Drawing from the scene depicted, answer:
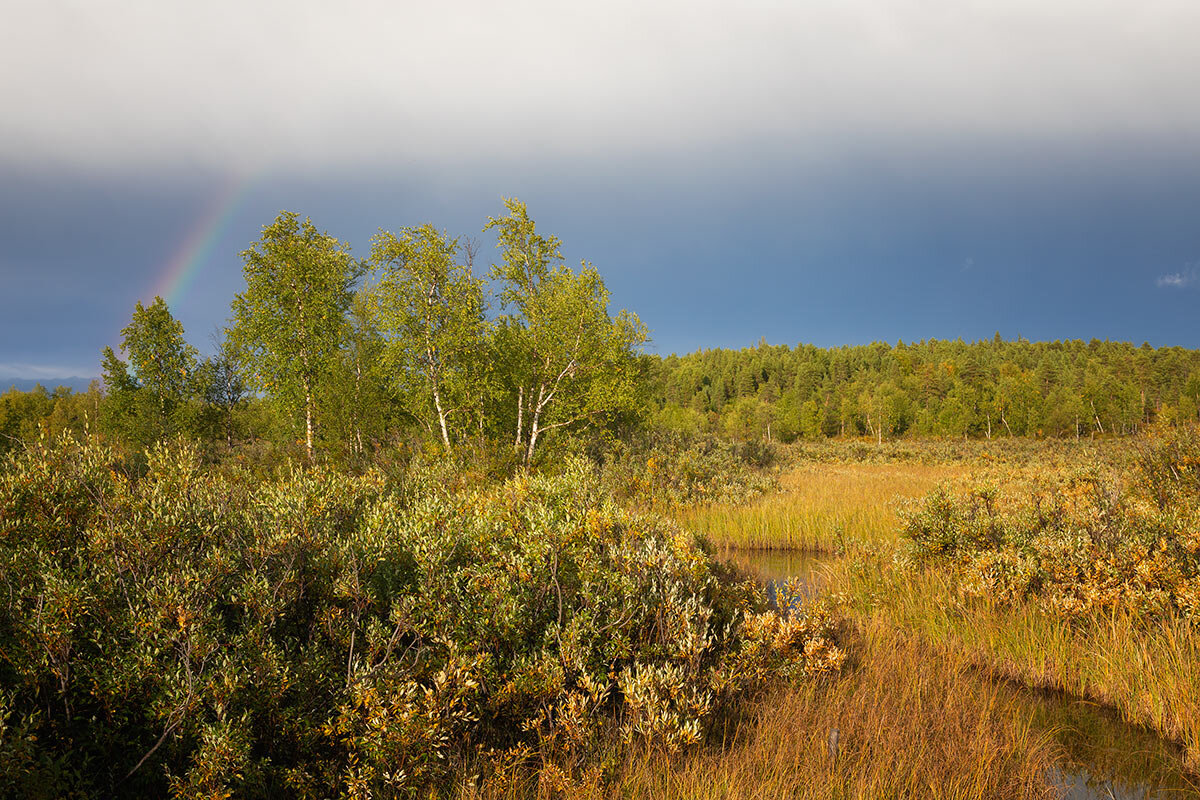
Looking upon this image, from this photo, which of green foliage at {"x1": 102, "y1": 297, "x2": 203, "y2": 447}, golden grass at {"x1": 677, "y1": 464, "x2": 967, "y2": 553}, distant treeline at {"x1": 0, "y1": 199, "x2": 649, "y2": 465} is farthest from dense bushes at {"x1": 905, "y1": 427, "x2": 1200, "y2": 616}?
green foliage at {"x1": 102, "y1": 297, "x2": 203, "y2": 447}

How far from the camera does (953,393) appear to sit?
10969 cm

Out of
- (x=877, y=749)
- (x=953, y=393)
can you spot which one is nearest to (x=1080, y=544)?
(x=877, y=749)

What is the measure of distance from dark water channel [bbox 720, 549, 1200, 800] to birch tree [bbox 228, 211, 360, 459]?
24946 millimetres

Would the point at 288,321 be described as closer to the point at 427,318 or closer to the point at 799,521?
the point at 427,318

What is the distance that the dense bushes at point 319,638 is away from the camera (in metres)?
3.41

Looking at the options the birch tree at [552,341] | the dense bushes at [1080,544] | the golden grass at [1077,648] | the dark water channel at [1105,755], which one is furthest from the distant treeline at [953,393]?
the dark water channel at [1105,755]

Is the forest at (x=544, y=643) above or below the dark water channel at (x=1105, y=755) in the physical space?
above

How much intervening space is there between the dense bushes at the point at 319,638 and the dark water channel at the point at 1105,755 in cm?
224

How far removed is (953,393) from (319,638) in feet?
423

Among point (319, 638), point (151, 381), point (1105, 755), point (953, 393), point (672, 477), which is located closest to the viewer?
point (319, 638)

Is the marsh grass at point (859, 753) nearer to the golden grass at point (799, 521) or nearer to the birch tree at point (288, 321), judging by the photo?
the golden grass at point (799, 521)

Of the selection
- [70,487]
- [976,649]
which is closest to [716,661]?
[976,649]

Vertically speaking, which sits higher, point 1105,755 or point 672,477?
point 672,477

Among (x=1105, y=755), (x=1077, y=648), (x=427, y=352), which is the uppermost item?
→ (x=427, y=352)
